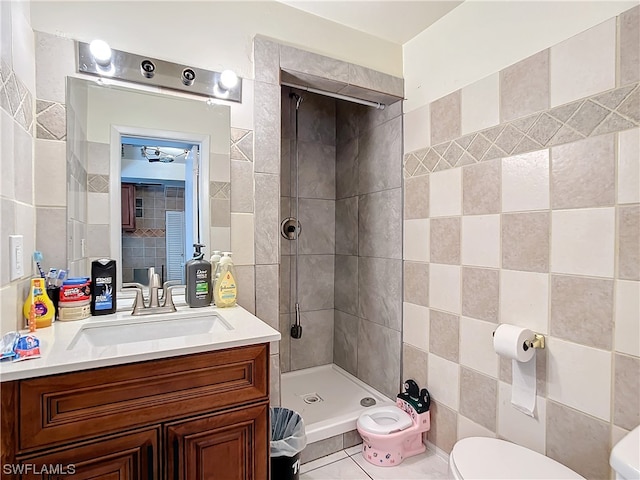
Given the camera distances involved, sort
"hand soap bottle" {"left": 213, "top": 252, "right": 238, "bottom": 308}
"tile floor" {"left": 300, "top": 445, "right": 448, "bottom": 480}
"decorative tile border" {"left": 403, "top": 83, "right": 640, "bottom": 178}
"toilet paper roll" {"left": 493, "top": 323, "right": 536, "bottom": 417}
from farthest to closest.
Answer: "tile floor" {"left": 300, "top": 445, "right": 448, "bottom": 480} → "hand soap bottle" {"left": 213, "top": 252, "right": 238, "bottom": 308} → "toilet paper roll" {"left": 493, "top": 323, "right": 536, "bottom": 417} → "decorative tile border" {"left": 403, "top": 83, "right": 640, "bottom": 178}

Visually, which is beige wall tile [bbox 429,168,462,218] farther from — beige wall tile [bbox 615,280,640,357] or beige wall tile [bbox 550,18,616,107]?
beige wall tile [bbox 615,280,640,357]

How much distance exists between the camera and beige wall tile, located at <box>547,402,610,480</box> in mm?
1171

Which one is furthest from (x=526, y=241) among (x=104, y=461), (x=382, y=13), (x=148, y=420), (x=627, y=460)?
(x=104, y=461)

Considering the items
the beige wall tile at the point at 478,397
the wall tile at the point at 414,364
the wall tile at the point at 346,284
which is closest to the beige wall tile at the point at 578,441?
the beige wall tile at the point at 478,397

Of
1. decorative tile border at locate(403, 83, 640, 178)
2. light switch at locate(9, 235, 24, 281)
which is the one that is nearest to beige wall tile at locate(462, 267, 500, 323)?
decorative tile border at locate(403, 83, 640, 178)

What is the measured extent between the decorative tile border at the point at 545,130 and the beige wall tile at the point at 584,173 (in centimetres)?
4

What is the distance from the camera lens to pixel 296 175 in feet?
8.47

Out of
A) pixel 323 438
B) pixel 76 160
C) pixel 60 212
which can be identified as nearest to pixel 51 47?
pixel 76 160

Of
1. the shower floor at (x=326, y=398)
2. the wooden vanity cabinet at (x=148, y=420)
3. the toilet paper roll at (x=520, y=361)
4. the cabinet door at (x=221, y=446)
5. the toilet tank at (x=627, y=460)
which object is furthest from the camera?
the shower floor at (x=326, y=398)

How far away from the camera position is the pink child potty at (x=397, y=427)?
172 centimetres

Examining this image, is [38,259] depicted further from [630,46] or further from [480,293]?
[630,46]

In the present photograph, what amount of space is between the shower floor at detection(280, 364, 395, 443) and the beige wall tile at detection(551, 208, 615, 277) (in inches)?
51.2

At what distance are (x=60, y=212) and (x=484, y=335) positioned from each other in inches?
71.2

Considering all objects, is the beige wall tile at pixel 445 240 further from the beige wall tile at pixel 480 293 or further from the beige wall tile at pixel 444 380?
the beige wall tile at pixel 444 380
